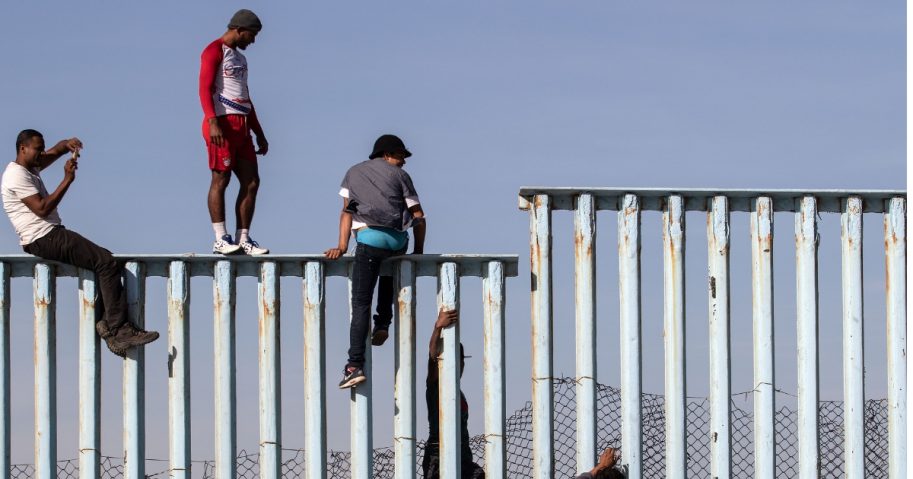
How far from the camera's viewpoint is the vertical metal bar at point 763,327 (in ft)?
57.6

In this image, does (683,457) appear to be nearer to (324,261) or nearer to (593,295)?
(593,295)

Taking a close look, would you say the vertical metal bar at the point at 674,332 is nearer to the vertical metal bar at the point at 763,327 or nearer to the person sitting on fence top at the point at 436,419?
the vertical metal bar at the point at 763,327

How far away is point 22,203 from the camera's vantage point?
1694 cm

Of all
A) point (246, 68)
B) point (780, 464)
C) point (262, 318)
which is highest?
point (246, 68)

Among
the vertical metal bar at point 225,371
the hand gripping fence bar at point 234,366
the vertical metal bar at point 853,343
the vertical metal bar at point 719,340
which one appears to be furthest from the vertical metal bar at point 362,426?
the vertical metal bar at point 853,343

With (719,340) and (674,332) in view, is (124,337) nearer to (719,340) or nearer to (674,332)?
(674,332)

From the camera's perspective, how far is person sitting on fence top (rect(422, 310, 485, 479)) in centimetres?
1747

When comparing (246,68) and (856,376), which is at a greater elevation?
(246,68)

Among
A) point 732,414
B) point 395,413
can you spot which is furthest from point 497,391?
point 732,414

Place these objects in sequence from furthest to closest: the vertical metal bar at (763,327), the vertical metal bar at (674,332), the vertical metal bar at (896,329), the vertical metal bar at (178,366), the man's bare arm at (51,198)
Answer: the vertical metal bar at (896,329) < the vertical metal bar at (763,327) < the vertical metal bar at (674,332) < the vertical metal bar at (178,366) < the man's bare arm at (51,198)

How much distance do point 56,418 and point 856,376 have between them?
733cm

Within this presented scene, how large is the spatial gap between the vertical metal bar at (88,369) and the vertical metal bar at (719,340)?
18.3 feet

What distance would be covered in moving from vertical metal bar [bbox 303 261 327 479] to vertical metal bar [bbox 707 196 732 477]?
140 inches

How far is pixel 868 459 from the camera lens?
17.9 meters
